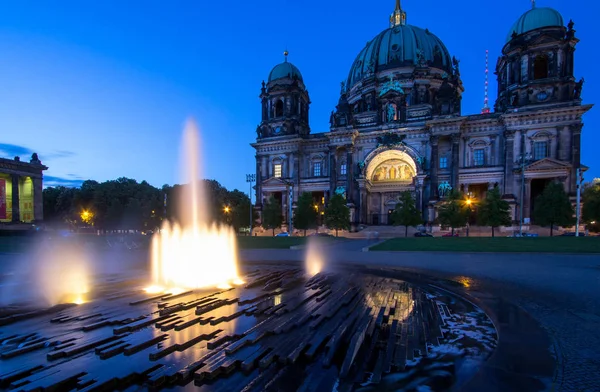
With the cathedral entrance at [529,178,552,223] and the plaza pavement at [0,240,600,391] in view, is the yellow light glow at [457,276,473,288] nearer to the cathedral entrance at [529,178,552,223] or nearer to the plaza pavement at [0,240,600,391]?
the plaza pavement at [0,240,600,391]

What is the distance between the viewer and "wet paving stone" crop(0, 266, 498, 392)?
4.51 metres

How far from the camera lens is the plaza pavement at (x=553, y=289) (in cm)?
470

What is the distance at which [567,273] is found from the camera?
12617mm

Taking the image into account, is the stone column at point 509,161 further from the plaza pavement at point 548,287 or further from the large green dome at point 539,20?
the plaza pavement at point 548,287

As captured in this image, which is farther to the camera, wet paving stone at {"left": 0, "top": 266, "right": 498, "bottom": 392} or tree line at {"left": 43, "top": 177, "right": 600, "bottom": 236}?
tree line at {"left": 43, "top": 177, "right": 600, "bottom": 236}

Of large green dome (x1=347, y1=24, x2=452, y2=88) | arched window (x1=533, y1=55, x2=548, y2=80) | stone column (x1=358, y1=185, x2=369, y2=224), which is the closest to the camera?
arched window (x1=533, y1=55, x2=548, y2=80)

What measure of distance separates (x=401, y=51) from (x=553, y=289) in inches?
2630

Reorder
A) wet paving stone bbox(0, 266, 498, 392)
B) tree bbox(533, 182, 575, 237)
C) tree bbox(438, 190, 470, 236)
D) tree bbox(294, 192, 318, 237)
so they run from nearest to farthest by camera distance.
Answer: wet paving stone bbox(0, 266, 498, 392) < tree bbox(533, 182, 575, 237) < tree bbox(438, 190, 470, 236) < tree bbox(294, 192, 318, 237)

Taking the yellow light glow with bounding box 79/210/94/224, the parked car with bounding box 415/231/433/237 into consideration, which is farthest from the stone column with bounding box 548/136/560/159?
the yellow light glow with bounding box 79/210/94/224

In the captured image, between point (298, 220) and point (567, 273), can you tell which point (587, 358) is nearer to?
point (567, 273)

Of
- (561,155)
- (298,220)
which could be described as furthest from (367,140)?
(561,155)

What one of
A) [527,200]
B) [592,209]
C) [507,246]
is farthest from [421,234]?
[507,246]

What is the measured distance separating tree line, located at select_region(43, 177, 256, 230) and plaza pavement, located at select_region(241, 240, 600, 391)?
156 ft

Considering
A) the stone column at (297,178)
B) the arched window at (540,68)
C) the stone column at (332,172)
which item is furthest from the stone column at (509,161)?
the stone column at (297,178)
